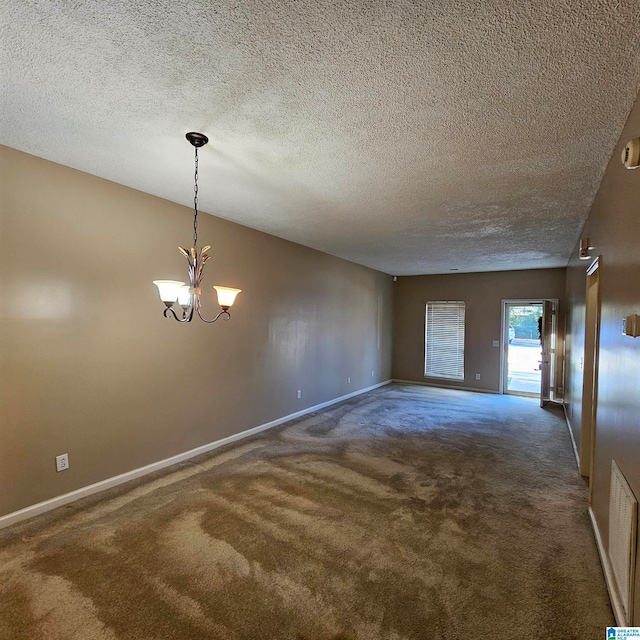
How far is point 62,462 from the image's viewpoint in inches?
107

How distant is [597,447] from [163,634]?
292cm

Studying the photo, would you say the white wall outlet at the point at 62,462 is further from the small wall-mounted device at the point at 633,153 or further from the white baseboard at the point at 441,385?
the white baseboard at the point at 441,385

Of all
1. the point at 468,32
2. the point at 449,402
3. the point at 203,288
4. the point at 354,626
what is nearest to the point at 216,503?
the point at 354,626

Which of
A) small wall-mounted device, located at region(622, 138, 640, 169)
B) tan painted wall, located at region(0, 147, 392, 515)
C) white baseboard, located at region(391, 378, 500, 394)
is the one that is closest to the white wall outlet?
tan painted wall, located at region(0, 147, 392, 515)

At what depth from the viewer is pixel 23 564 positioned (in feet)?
6.77

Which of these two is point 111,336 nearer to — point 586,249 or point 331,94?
point 331,94

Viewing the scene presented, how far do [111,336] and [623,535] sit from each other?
364 centimetres

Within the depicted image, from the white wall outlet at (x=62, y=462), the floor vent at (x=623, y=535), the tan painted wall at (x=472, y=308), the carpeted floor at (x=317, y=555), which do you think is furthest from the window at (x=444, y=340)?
the white wall outlet at (x=62, y=462)

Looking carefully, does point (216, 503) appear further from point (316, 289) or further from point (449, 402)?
point (449, 402)

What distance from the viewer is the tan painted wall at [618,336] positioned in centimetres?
159

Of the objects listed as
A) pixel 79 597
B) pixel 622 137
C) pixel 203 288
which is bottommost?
pixel 79 597

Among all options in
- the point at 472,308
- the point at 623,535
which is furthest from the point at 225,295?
the point at 472,308

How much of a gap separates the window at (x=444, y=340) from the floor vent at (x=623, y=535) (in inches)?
237

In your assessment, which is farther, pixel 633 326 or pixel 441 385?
pixel 441 385
